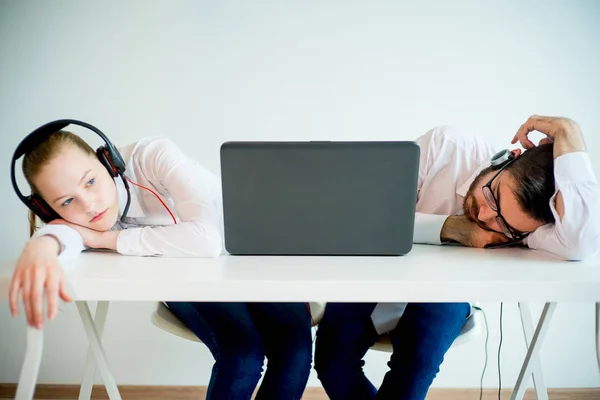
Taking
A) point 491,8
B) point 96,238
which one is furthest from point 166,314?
point 491,8

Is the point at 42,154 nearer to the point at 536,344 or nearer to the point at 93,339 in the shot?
the point at 93,339

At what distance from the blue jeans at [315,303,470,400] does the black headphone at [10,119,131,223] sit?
549 mm

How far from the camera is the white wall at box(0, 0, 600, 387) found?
5.76 feet

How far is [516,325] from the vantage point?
6.14 feet

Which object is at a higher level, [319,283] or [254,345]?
[319,283]

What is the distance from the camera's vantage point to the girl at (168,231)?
3.01 feet

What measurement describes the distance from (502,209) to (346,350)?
0.46 meters

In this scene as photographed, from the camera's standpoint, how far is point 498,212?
40.6 inches

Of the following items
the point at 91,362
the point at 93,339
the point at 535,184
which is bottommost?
the point at 91,362

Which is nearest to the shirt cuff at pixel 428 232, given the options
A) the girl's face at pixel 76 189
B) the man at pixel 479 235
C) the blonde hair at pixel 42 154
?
the man at pixel 479 235

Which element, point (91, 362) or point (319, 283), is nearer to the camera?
point (319, 283)

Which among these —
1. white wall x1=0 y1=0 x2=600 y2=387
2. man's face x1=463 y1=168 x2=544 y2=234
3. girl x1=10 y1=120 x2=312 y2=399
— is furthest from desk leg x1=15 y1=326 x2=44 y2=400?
white wall x1=0 y1=0 x2=600 y2=387

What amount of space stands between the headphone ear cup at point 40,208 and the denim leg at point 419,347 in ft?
2.52

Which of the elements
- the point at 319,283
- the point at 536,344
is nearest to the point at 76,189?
the point at 319,283
